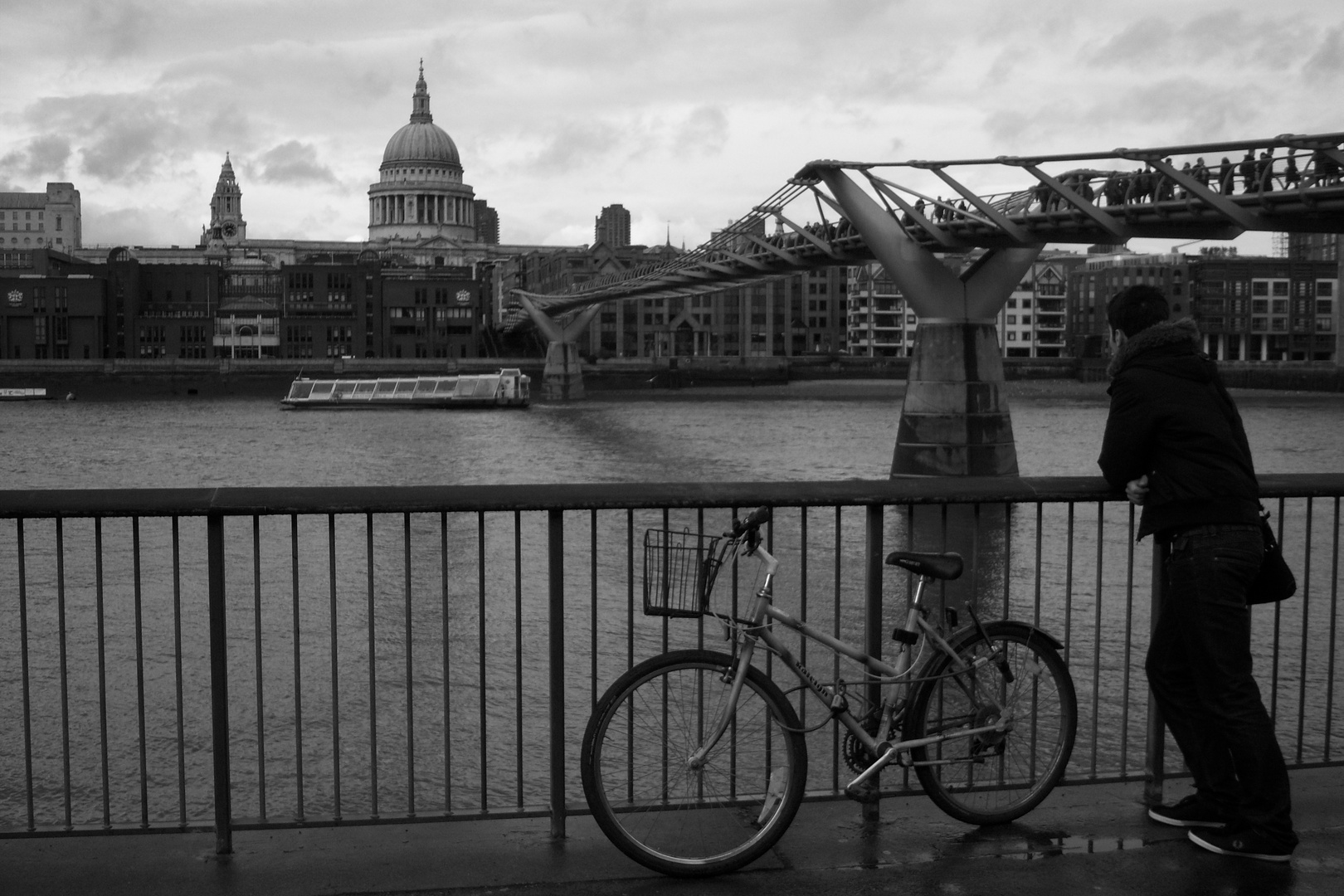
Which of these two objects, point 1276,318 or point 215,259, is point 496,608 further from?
point 215,259

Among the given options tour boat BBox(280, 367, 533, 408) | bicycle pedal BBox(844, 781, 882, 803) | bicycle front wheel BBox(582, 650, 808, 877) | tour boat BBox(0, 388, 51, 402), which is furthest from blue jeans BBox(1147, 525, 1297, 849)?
tour boat BBox(0, 388, 51, 402)

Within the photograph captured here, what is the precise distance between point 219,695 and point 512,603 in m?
11.5

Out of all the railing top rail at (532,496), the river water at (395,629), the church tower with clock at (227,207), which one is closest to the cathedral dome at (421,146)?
the church tower with clock at (227,207)

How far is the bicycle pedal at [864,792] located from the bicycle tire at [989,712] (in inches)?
5.3

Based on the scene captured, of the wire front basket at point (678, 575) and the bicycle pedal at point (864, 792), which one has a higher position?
the wire front basket at point (678, 575)

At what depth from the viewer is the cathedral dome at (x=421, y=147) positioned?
165m

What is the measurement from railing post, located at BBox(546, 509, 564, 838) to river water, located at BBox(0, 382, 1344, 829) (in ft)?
0.35

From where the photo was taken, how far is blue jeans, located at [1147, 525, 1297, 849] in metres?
4.14

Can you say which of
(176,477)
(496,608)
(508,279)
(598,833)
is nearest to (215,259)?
(508,279)

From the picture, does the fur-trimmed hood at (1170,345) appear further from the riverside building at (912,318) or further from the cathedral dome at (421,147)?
the cathedral dome at (421,147)

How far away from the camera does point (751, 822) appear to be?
14.0 ft

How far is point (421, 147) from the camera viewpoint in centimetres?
16500

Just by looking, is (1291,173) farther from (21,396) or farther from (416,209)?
(416,209)

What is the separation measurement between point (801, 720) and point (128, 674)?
9.14 metres
